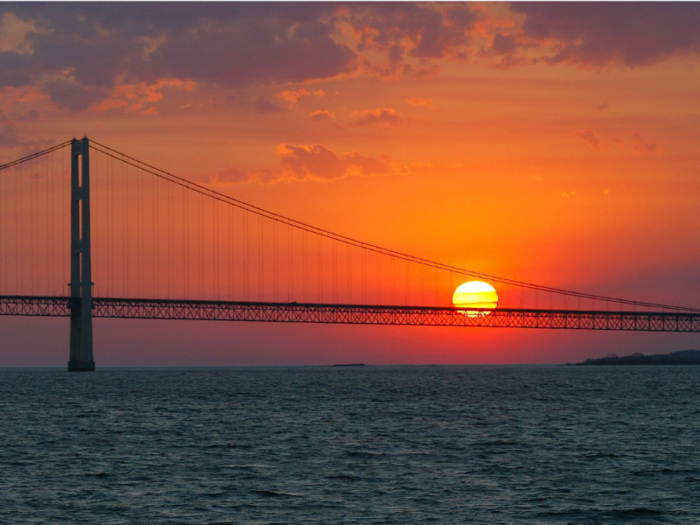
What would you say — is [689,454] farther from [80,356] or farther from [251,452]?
[80,356]

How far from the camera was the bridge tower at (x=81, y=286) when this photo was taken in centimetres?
9888

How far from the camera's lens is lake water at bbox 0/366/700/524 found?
2323 cm

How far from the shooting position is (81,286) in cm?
9912

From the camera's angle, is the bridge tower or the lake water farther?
the bridge tower

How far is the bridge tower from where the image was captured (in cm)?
9888

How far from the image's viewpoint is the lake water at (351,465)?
2323 centimetres

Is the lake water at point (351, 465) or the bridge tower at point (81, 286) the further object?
the bridge tower at point (81, 286)

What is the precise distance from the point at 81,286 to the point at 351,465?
7360 cm

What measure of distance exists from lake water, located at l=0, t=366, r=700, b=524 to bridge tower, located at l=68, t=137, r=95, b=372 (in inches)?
1769

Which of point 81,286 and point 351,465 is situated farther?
point 81,286

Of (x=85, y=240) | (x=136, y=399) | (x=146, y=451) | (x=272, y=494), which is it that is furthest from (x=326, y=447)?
(x=85, y=240)

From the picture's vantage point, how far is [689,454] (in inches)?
1310

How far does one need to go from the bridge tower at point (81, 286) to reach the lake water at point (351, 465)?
44933 mm

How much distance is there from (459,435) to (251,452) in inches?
373
